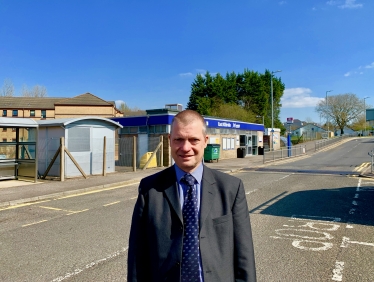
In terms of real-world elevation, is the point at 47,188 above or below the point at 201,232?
below

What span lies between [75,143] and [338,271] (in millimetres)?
13200

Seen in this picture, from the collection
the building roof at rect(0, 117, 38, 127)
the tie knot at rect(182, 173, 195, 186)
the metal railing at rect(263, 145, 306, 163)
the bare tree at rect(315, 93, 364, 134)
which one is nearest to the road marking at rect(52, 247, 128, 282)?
the tie knot at rect(182, 173, 195, 186)

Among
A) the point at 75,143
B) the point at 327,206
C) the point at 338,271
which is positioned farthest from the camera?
the point at 75,143

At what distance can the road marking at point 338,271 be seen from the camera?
12.7 feet

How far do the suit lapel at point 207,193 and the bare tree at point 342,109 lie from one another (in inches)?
2806

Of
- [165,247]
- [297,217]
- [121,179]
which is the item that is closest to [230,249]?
[165,247]

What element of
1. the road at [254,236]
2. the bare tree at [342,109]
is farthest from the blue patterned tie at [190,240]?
the bare tree at [342,109]

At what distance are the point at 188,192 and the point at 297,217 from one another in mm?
5996

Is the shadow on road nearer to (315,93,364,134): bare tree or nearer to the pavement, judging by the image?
the pavement

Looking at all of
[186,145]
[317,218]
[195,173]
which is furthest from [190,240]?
[317,218]

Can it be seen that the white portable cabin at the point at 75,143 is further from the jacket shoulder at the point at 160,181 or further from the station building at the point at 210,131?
the jacket shoulder at the point at 160,181

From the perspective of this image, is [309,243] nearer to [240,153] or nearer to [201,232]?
[201,232]

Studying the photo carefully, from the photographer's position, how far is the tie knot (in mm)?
1913

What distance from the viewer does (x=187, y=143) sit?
6.30 feet
